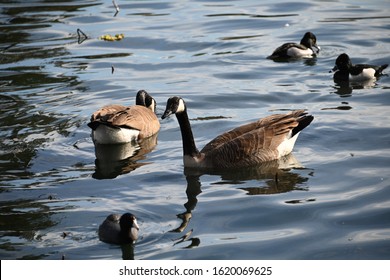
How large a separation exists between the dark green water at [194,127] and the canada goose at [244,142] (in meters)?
0.29

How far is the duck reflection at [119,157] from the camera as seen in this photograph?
13784 millimetres

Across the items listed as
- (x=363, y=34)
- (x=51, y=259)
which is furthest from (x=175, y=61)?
(x=51, y=259)

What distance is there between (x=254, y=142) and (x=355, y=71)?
18.1 feet

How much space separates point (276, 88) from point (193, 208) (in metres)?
6.62

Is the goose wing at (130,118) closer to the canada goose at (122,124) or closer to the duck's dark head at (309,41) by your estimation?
the canada goose at (122,124)

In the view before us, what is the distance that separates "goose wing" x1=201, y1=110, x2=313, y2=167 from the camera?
1359 cm

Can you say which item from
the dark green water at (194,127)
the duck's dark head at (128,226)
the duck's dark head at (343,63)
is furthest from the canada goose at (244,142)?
the duck's dark head at (343,63)

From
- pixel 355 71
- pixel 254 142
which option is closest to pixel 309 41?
pixel 355 71

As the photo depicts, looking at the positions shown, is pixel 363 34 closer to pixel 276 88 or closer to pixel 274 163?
pixel 276 88

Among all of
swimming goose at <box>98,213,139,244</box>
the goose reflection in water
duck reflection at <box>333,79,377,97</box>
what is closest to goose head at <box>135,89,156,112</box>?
the goose reflection in water

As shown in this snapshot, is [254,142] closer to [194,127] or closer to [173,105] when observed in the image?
[173,105]

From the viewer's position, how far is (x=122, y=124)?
598 inches

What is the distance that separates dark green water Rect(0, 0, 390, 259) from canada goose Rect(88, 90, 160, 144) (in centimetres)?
28

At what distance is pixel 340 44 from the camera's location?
2186cm
